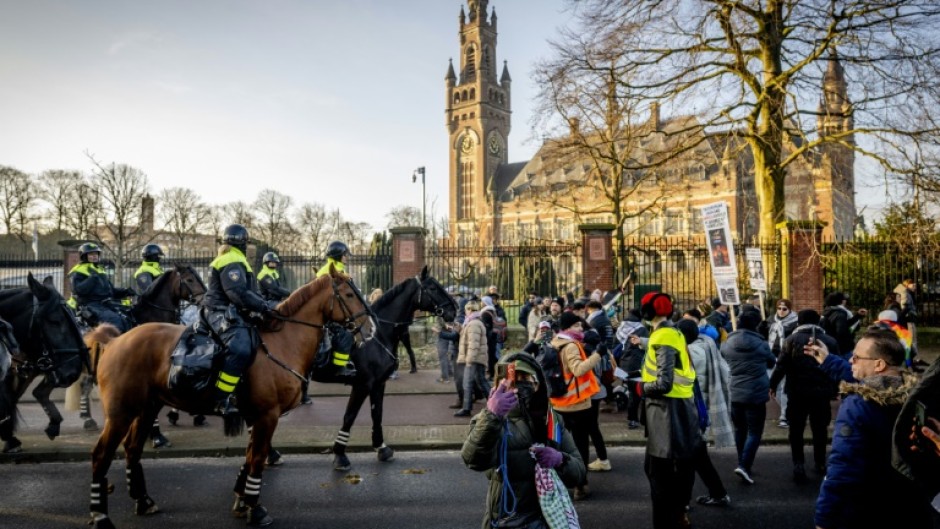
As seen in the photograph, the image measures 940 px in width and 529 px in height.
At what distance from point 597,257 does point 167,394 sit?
1393 cm

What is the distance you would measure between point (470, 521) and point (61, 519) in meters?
3.89

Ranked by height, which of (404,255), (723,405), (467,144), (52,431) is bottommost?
(52,431)

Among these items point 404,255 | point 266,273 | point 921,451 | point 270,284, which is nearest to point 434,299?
point 270,284

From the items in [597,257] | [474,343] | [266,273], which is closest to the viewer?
[474,343]

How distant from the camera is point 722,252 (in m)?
10.2

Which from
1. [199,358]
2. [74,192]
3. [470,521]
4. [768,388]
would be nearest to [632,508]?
[470,521]

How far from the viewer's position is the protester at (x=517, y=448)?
3121mm

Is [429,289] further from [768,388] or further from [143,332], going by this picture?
[768,388]

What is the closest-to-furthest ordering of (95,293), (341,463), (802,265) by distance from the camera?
(341,463) → (95,293) → (802,265)

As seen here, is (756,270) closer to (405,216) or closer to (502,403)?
(502,403)

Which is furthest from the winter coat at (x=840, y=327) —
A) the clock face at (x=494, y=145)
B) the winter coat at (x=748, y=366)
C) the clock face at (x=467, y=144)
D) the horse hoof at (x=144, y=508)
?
the clock face at (x=467, y=144)

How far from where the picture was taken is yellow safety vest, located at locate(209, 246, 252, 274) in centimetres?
583

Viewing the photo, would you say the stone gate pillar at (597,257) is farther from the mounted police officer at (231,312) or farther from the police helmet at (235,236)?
the mounted police officer at (231,312)

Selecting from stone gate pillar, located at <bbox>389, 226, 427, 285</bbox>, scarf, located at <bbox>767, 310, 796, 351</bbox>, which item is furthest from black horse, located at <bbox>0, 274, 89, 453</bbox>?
scarf, located at <bbox>767, 310, 796, 351</bbox>
